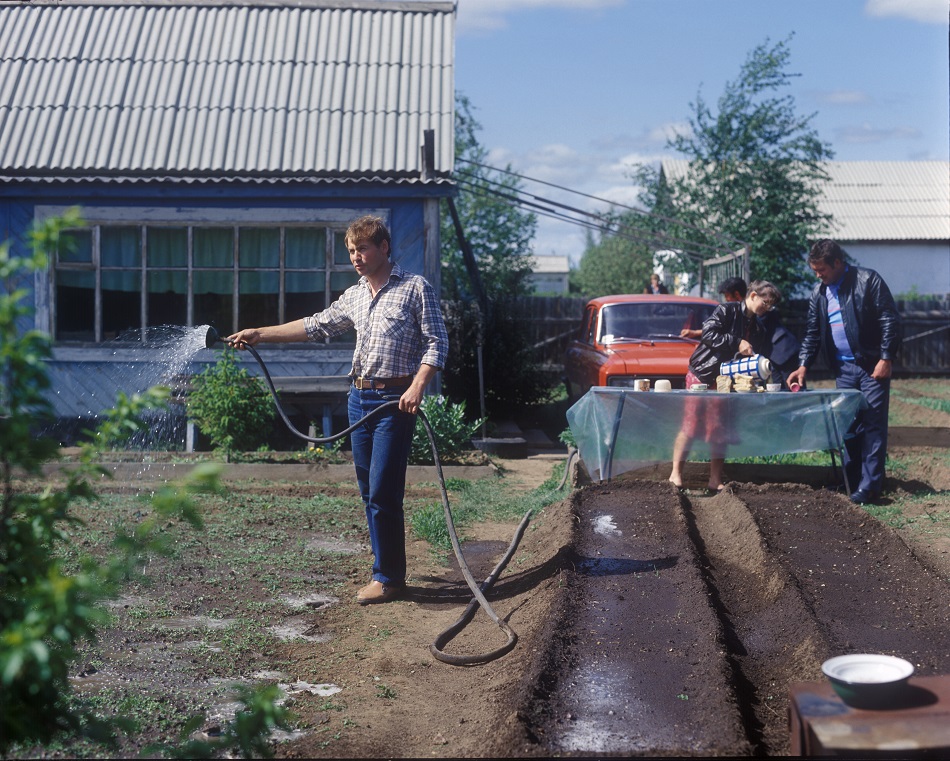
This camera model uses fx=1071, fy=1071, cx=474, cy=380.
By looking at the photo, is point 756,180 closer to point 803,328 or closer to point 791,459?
point 803,328

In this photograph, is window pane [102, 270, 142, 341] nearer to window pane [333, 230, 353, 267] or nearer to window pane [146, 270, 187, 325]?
window pane [146, 270, 187, 325]

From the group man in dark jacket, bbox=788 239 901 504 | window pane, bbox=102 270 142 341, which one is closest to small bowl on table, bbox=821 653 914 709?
man in dark jacket, bbox=788 239 901 504

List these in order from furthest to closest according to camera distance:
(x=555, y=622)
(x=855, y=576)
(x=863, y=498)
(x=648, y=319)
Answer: (x=648, y=319), (x=863, y=498), (x=855, y=576), (x=555, y=622)

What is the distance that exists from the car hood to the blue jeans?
19.6 ft

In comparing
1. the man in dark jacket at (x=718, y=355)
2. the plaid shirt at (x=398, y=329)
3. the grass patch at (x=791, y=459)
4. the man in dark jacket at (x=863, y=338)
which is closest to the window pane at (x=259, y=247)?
the man in dark jacket at (x=718, y=355)

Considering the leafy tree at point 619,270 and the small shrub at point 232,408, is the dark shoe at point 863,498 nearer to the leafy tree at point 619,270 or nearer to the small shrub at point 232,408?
the small shrub at point 232,408

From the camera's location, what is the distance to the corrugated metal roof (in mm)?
11977

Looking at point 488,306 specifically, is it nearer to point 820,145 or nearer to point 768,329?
point 768,329

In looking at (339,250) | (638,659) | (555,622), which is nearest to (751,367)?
(555,622)

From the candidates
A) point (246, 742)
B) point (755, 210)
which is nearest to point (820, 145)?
point (755, 210)

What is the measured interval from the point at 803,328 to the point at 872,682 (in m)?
20.3

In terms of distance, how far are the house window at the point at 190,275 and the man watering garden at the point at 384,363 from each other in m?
6.20

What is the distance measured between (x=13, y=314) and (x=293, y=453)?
27.1ft

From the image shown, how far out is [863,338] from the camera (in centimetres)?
831
